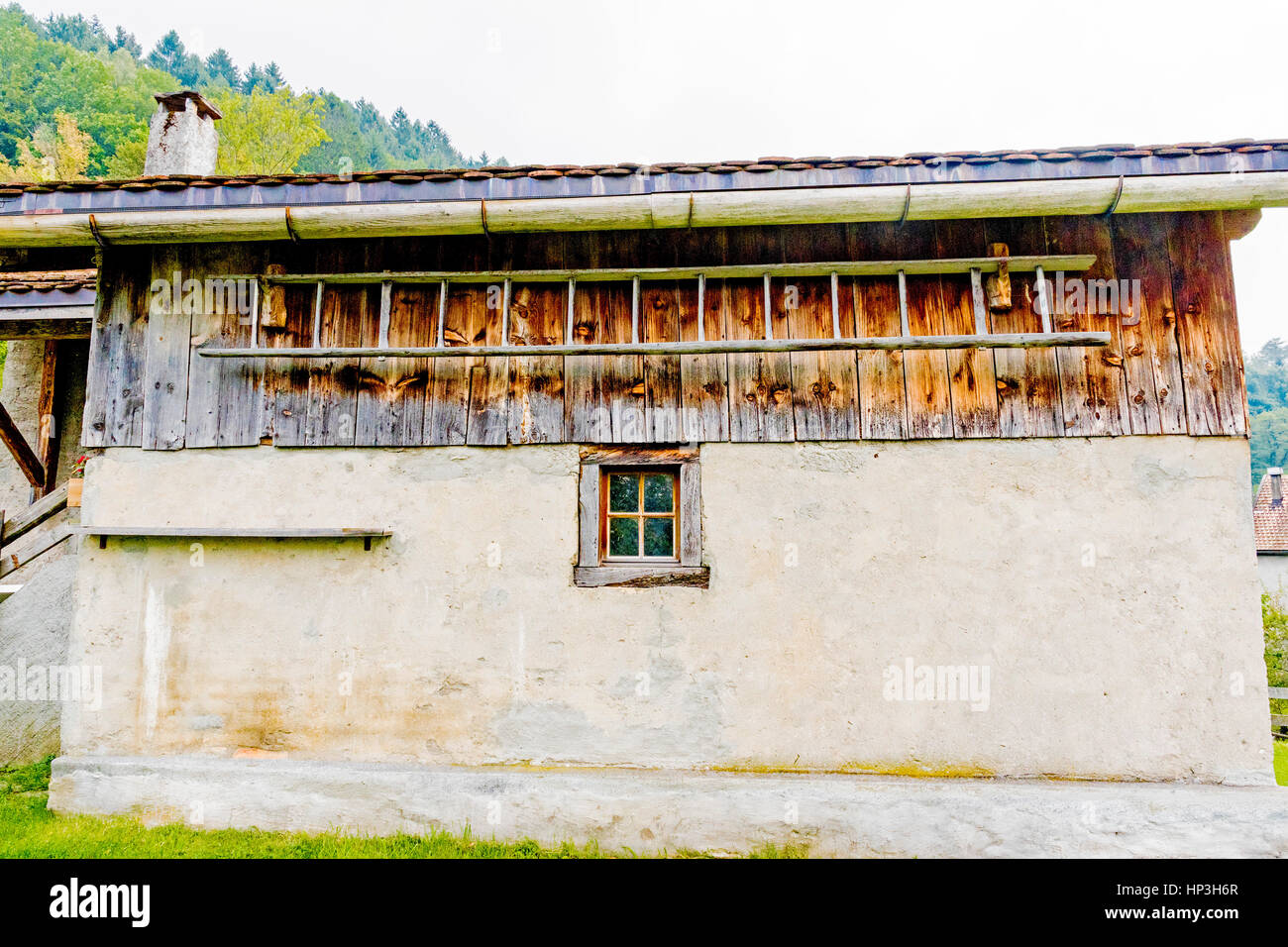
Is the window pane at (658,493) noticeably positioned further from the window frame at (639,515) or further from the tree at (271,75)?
the tree at (271,75)

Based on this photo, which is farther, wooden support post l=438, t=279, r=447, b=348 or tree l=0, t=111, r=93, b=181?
tree l=0, t=111, r=93, b=181

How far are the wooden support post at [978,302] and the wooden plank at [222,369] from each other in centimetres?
500

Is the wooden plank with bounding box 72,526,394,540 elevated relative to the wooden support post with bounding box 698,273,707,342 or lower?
lower

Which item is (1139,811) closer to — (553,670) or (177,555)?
(553,670)

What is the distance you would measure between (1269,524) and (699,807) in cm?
2718

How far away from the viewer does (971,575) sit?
4816 mm

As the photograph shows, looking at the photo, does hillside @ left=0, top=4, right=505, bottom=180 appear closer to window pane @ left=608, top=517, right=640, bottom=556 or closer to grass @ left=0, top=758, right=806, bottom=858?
window pane @ left=608, top=517, right=640, bottom=556

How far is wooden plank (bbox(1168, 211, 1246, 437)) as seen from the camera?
4.80 metres

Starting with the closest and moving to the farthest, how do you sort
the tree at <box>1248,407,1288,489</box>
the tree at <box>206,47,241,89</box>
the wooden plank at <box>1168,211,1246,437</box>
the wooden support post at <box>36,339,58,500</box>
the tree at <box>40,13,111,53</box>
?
the wooden plank at <box>1168,211,1246,437</box> < the wooden support post at <box>36,339,58,500</box> < the tree at <box>1248,407,1288,489</box> < the tree at <box>40,13,111,53</box> < the tree at <box>206,47,241,89</box>

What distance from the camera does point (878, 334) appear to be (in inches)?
198

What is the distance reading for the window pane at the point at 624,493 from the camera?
511cm

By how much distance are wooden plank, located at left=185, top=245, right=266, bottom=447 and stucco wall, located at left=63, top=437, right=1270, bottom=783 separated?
23 cm

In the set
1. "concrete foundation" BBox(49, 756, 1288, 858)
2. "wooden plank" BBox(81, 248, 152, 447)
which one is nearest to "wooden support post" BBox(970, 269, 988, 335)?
"concrete foundation" BBox(49, 756, 1288, 858)

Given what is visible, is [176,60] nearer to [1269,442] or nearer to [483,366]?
[483,366]
